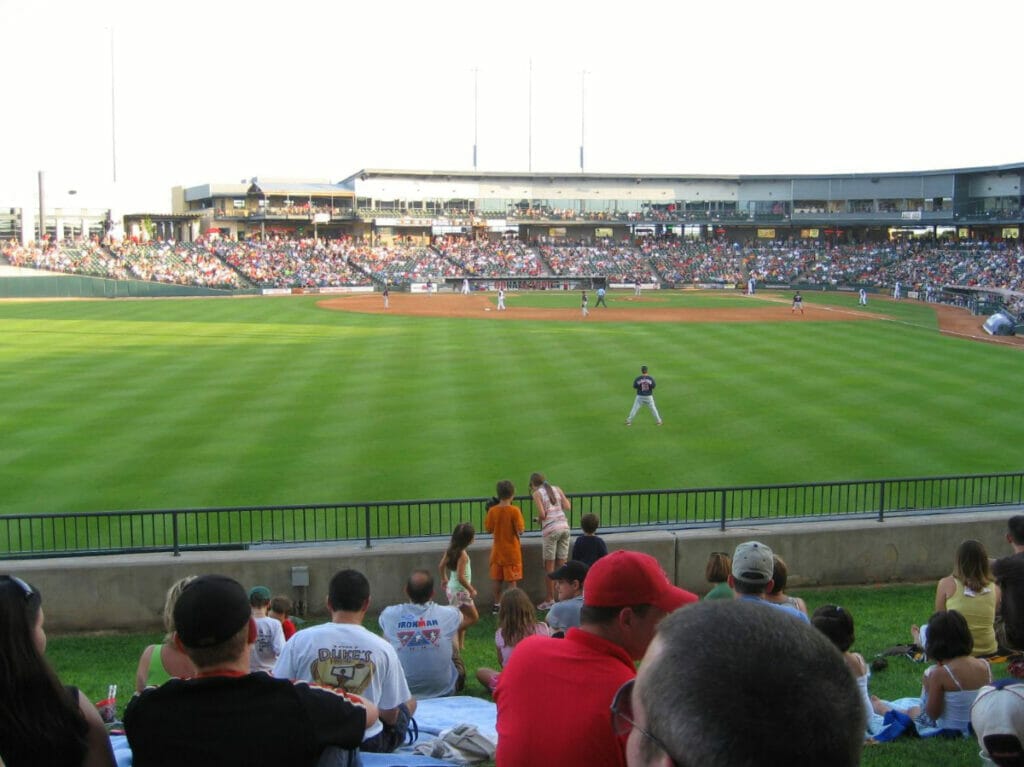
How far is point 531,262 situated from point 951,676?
304 ft

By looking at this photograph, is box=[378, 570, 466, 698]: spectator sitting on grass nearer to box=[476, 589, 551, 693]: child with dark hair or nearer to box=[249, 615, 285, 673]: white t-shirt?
box=[476, 589, 551, 693]: child with dark hair

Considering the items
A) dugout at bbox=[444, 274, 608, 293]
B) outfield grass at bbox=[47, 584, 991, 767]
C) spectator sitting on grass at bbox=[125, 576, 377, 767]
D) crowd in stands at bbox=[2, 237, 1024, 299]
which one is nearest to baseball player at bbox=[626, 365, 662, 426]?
outfield grass at bbox=[47, 584, 991, 767]

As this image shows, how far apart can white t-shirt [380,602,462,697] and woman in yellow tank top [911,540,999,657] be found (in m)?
4.73

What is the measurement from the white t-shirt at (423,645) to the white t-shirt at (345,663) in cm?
244

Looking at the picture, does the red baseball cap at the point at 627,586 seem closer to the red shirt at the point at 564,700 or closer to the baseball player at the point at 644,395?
the red shirt at the point at 564,700

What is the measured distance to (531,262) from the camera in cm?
9838

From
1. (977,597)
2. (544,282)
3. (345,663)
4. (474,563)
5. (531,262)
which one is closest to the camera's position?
(345,663)

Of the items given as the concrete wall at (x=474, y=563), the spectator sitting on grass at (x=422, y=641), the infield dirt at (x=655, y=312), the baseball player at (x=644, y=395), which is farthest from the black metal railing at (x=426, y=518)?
the infield dirt at (x=655, y=312)

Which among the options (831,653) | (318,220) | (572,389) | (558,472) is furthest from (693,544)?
(318,220)

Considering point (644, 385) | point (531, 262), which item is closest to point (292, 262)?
point (531, 262)

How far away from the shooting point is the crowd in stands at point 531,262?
80.5 m

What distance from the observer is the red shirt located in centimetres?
370

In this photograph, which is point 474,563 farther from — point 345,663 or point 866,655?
point 345,663

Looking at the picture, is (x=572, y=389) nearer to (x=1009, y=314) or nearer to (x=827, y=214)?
(x=1009, y=314)
